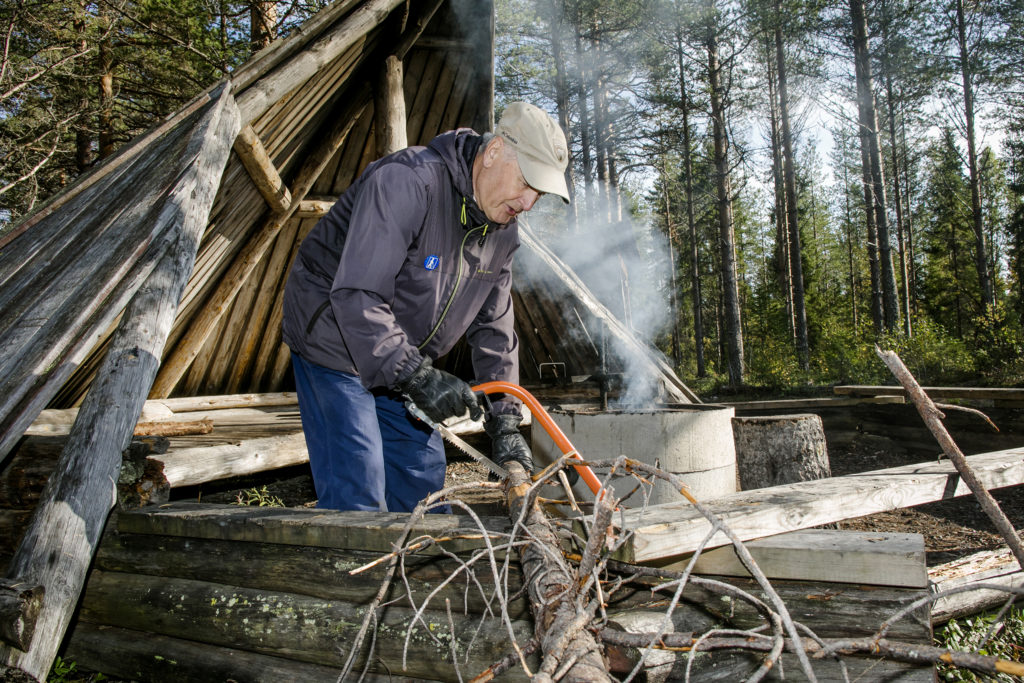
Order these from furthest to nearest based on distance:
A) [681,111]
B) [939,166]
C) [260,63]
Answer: [939,166]
[681,111]
[260,63]

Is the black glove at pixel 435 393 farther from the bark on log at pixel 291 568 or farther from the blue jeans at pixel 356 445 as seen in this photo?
the bark on log at pixel 291 568

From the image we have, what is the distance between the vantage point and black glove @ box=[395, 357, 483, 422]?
95.4 inches

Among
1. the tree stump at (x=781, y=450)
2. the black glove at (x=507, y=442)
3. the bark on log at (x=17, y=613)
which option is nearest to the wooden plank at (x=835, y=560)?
the black glove at (x=507, y=442)

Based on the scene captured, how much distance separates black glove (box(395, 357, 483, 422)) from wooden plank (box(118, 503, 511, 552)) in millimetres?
438

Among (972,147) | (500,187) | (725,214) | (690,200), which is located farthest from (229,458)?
(690,200)

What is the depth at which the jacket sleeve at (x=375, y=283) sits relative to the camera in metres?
2.40

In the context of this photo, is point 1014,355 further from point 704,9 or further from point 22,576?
point 22,576

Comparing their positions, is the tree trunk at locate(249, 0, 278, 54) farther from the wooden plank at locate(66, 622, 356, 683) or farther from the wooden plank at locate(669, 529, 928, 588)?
the wooden plank at locate(669, 529, 928, 588)

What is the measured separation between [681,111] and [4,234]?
21.5m

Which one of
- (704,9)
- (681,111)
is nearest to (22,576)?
(704,9)

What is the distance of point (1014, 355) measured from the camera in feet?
40.2

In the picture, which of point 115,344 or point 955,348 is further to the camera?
point 955,348

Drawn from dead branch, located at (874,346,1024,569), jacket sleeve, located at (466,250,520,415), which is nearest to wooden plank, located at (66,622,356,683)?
jacket sleeve, located at (466,250,520,415)

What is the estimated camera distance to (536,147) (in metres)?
2.49
